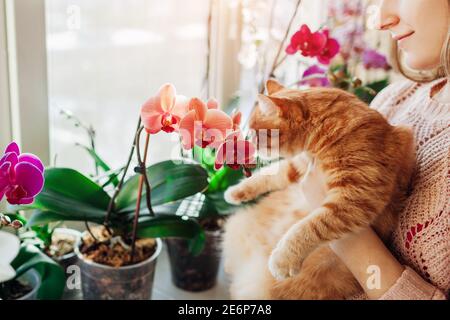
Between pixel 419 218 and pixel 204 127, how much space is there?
32 centimetres

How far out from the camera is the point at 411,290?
601 millimetres

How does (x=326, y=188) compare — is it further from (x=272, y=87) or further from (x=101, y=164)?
(x=101, y=164)

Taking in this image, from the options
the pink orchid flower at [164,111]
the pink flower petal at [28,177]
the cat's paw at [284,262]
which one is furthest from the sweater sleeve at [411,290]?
the pink flower petal at [28,177]

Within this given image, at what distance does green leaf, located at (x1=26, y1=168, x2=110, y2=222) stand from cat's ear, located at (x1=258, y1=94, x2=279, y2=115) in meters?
0.31

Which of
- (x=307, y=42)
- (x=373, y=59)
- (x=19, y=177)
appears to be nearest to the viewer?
(x=19, y=177)

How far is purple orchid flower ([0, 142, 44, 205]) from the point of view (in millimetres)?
472

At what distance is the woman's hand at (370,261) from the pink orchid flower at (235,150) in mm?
129

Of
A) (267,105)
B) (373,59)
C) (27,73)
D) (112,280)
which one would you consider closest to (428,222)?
(267,105)

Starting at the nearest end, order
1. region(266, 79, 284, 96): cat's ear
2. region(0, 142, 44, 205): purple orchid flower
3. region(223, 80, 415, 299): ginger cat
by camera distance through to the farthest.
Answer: region(0, 142, 44, 205): purple orchid flower < region(223, 80, 415, 299): ginger cat < region(266, 79, 284, 96): cat's ear

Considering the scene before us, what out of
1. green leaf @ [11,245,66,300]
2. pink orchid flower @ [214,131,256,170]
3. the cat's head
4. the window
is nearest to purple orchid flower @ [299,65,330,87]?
the window

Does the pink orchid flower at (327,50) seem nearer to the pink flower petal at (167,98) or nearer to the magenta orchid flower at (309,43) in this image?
the magenta orchid flower at (309,43)

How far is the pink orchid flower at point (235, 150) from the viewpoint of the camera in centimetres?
55

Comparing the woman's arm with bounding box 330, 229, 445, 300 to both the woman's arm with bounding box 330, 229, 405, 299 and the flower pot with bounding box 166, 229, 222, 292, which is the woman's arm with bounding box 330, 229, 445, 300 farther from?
the flower pot with bounding box 166, 229, 222, 292
